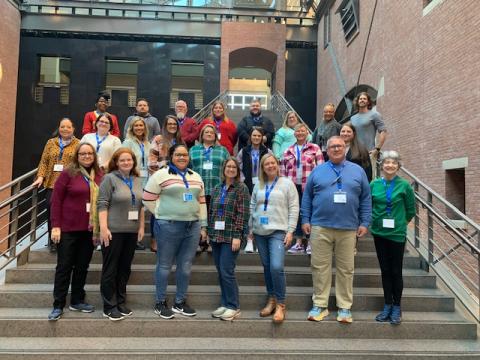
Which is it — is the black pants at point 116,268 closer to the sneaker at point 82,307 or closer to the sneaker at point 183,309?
the sneaker at point 82,307

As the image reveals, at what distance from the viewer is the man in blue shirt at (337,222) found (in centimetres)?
414

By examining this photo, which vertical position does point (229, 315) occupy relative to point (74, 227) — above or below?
below

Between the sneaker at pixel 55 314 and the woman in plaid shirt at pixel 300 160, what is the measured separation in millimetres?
2830

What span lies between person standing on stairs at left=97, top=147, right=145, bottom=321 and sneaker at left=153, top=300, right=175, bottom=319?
29cm

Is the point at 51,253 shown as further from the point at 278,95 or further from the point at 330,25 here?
the point at 330,25

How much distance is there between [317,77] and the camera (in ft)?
58.6

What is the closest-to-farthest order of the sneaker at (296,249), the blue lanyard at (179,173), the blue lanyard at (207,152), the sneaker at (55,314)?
the sneaker at (55,314), the blue lanyard at (179,173), the blue lanyard at (207,152), the sneaker at (296,249)

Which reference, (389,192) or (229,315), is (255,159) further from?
(229,315)

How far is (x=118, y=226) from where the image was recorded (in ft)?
13.5

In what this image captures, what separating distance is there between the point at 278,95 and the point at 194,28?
15.7 ft

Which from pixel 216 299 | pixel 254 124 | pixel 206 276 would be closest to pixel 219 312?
pixel 216 299

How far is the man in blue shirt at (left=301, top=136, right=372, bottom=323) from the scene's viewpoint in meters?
4.14

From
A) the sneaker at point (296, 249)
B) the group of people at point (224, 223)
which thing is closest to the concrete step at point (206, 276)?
the sneaker at point (296, 249)

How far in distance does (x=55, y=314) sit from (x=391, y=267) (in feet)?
11.0
